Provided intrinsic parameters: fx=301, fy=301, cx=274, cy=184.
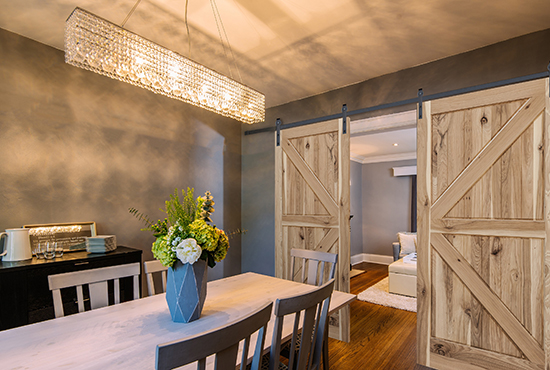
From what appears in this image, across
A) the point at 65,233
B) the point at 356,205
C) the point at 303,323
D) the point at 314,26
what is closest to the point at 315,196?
the point at 314,26

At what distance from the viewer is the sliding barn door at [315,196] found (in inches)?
115

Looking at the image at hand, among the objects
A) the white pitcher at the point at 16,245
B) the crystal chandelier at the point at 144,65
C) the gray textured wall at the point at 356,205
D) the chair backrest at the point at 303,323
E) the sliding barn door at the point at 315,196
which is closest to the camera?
the chair backrest at the point at 303,323

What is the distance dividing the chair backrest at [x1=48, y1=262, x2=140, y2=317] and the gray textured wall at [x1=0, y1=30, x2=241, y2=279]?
1.27 meters

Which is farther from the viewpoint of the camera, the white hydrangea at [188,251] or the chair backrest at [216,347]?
the white hydrangea at [188,251]

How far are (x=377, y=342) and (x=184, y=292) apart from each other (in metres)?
2.26

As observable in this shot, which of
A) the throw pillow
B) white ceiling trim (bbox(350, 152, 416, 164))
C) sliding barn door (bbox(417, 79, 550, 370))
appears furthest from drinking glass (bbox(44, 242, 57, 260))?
white ceiling trim (bbox(350, 152, 416, 164))

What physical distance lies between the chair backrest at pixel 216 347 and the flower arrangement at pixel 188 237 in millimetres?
585

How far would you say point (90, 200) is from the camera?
9.33ft

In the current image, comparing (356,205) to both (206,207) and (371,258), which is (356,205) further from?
(206,207)

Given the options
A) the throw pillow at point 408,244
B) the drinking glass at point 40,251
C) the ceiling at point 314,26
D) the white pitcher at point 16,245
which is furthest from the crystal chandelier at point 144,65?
the throw pillow at point 408,244

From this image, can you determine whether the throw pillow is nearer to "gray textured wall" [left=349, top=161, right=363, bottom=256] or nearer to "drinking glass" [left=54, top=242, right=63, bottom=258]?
"gray textured wall" [left=349, top=161, right=363, bottom=256]

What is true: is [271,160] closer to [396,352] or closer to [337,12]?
[337,12]

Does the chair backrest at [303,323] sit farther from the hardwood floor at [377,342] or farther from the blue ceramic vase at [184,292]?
the hardwood floor at [377,342]

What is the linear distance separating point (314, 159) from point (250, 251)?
1870 mm
